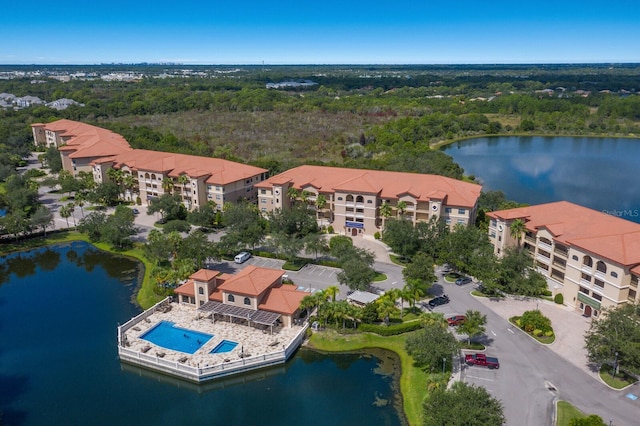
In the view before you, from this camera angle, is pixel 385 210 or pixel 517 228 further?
pixel 385 210

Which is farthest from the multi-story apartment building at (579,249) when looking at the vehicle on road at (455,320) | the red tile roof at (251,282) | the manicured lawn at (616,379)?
the red tile roof at (251,282)

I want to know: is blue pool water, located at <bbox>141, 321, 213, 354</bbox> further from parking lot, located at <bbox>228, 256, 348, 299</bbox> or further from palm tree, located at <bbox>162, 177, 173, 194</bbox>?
palm tree, located at <bbox>162, 177, 173, 194</bbox>

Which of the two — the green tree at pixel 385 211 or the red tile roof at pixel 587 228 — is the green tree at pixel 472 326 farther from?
the green tree at pixel 385 211

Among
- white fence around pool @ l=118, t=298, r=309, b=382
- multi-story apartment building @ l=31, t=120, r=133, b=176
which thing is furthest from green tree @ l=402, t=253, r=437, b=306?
multi-story apartment building @ l=31, t=120, r=133, b=176

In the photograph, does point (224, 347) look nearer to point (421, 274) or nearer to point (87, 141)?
point (421, 274)

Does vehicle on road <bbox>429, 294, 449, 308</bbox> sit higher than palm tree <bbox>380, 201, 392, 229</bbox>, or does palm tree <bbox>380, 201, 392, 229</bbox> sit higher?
palm tree <bbox>380, 201, 392, 229</bbox>

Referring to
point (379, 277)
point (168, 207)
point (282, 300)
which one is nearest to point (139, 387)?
point (282, 300)
